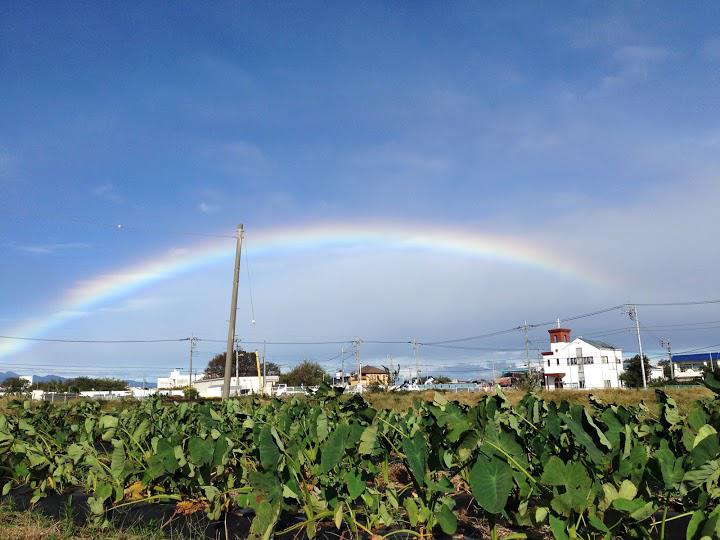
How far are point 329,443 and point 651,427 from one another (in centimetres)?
296

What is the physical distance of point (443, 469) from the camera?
4.30 m

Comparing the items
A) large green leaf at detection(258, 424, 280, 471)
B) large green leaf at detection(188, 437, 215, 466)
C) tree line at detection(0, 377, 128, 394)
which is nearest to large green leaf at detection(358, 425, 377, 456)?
large green leaf at detection(258, 424, 280, 471)

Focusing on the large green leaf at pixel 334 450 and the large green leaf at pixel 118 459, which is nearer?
the large green leaf at pixel 334 450

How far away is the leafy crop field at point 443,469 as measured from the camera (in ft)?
10.2

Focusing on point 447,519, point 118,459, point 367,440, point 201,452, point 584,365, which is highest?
point 584,365

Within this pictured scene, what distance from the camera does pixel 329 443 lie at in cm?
408

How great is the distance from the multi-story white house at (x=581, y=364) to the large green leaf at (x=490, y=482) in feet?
312

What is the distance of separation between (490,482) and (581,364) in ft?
336

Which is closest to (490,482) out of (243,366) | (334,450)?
(334,450)

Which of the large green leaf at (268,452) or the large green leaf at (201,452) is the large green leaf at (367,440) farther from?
the large green leaf at (201,452)

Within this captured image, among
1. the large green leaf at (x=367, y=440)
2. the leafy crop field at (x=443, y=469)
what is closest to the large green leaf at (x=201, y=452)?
the leafy crop field at (x=443, y=469)

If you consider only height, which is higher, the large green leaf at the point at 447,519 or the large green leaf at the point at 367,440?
the large green leaf at the point at 367,440

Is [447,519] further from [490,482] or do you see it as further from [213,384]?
→ [213,384]

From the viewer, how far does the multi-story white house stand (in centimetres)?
9369
